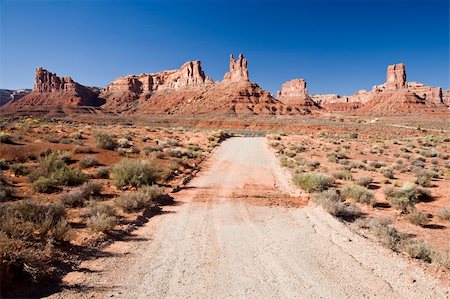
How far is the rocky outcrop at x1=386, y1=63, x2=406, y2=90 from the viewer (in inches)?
6378

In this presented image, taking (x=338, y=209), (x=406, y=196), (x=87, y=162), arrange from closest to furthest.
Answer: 1. (x=338, y=209)
2. (x=406, y=196)
3. (x=87, y=162)

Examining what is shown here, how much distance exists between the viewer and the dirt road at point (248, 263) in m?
4.86

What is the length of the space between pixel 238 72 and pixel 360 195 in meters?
125

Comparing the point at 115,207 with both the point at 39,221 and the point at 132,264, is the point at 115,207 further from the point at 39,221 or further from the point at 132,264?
the point at 132,264

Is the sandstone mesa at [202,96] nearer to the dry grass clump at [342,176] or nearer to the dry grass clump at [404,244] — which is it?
the dry grass clump at [342,176]

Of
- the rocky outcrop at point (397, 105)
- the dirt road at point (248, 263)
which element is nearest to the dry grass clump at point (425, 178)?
the dirt road at point (248, 263)

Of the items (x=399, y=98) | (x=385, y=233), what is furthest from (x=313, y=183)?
(x=399, y=98)

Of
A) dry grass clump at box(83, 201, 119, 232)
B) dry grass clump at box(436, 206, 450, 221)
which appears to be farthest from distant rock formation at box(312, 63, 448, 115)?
dry grass clump at box(83, 201, 119, 232)

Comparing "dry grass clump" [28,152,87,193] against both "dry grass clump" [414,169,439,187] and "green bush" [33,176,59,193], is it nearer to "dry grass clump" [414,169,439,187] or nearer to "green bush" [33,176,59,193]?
"green bush" [33,176,59,193]

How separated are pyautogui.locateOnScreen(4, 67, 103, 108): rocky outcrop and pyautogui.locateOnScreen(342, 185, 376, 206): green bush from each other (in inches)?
6010

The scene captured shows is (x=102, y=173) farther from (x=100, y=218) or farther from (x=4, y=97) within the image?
(x=4, y=97)

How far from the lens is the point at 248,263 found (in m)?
5.77

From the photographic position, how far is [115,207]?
9031 millimetres

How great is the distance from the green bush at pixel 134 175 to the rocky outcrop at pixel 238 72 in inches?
4618
